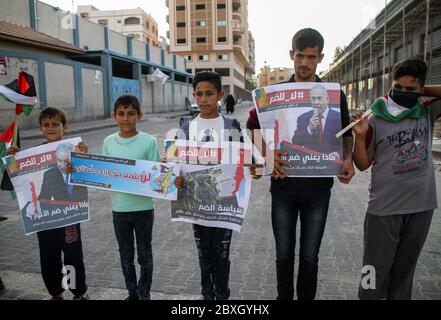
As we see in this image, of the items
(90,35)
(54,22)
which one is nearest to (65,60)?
(54,22)

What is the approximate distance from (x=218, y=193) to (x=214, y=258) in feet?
1.66

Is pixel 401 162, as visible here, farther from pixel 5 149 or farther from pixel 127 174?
pixel 5 149

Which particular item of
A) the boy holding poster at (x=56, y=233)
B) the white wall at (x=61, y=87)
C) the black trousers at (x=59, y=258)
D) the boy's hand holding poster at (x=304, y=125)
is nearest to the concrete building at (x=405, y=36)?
the boy's hand holding poster at (x=304, y=125)

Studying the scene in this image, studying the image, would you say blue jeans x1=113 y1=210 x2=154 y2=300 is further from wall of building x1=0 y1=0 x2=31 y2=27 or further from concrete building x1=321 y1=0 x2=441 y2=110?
wall of building x1=0 y1=0 x2=31 y2=27

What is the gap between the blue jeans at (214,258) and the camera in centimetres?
293

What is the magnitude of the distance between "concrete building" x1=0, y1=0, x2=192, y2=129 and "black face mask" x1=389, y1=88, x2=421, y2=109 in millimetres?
17941

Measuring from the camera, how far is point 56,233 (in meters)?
3.23

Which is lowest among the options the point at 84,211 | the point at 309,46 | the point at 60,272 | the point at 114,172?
the point at 60,272

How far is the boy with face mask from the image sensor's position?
2.61 meters

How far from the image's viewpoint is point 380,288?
9.15ft

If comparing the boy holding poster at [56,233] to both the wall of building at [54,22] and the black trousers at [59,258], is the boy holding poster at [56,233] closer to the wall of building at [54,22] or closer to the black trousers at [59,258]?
the black trousers at [59,258]
